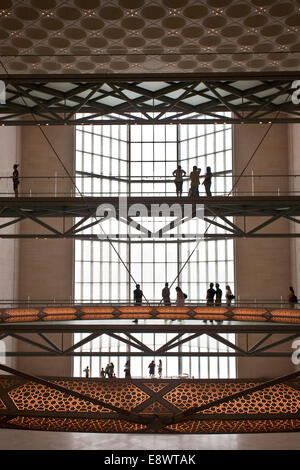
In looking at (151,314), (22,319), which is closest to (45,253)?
(22,319)

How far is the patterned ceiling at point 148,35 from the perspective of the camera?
1338 cm

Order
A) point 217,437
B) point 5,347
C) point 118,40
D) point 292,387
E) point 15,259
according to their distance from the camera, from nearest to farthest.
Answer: point 292,387 < point 217,437 < point 118,40 < point 5,347 < point 15,259

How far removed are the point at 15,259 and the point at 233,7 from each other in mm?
16300

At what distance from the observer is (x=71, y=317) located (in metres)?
16.8

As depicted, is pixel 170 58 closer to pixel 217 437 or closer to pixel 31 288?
pixel 217 437

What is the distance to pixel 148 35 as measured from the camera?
1490 cm

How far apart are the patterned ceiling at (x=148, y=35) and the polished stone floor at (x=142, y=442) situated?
10.6m

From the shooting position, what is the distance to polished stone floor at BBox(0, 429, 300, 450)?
34.8ft

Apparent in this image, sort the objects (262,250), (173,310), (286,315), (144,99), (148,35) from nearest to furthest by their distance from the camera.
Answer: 1. (148,35)
2. (286,315)
3. (173,310)
4. (144,99)
5. (262,250)

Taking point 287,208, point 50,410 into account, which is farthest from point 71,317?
point 50,410

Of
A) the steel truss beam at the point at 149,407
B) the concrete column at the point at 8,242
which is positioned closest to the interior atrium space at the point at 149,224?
the steel truss beam at the point at 149,407

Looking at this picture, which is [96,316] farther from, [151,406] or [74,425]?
[74,425]

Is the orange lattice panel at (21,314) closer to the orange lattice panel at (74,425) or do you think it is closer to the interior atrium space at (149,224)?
the interior atrium space at (149,224)

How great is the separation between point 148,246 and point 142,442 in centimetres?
1864
